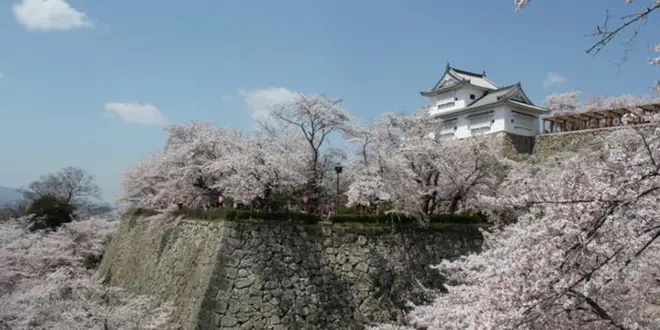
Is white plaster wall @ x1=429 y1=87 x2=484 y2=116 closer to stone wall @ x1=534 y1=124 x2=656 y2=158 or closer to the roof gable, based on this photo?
the roof gable

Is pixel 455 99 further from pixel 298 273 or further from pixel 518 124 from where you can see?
pixel 298 273

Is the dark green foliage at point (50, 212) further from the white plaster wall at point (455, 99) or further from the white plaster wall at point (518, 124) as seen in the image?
the white plaster wall at point (518, 124)

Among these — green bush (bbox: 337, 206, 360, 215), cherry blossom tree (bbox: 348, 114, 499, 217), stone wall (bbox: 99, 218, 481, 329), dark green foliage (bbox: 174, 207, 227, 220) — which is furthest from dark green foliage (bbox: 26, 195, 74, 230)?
cherry blossom tree (bbox: 348, 114, 499, 217)

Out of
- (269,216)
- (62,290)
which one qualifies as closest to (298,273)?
(269,216)

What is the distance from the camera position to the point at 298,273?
11.2 m

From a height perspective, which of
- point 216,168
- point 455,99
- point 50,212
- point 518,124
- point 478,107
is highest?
point 455,99

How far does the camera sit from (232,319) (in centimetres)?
1024

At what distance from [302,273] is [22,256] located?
13133mm

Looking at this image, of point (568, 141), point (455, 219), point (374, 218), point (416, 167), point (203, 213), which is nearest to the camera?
point (203, 213)

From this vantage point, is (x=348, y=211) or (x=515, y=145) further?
(x=515, y=145)

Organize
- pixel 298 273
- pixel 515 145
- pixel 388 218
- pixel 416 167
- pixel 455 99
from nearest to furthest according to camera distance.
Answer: pixel 298 273 → pixel 388 218 → pixel 416 167 → pixel 515 145 → pixel 455 99

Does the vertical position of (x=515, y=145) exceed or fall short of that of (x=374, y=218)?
it exceeds it

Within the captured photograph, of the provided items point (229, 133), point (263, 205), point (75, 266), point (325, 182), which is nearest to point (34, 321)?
point (263, 205)

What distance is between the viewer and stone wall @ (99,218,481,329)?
412 inches
